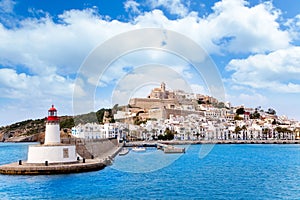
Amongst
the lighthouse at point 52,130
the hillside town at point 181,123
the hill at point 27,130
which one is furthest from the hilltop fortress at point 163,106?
the lighthouse at point 52,130

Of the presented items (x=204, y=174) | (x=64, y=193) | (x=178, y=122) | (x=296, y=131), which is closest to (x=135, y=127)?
(x=178, y=122)

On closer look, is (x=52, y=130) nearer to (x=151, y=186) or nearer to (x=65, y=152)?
(x=65, y=152)

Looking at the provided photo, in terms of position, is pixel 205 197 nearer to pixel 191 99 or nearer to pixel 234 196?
pixel 234 196

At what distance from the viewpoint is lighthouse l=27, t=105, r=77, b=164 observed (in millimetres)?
21609

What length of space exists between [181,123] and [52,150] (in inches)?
2725

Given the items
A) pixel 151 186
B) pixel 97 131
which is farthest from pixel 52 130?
pixel 97 131

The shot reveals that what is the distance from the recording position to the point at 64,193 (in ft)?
52.3

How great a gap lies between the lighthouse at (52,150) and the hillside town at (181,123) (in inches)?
1786

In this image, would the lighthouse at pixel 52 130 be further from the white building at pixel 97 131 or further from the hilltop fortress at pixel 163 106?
the hilltop fortress at pixel 163 106

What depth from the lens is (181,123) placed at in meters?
89.4

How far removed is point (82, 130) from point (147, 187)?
1524 inches

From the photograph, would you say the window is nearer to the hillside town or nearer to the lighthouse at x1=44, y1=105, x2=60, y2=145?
the lighthouse at x1=44, y1=105, x2=60, y2=145

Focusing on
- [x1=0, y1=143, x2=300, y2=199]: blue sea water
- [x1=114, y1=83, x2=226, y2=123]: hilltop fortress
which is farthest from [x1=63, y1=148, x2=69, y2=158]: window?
[x1=114, y1=83, x2=226, y2=123]: hilltop fortress

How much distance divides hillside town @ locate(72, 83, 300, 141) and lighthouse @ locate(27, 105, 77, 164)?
45.4 meters
